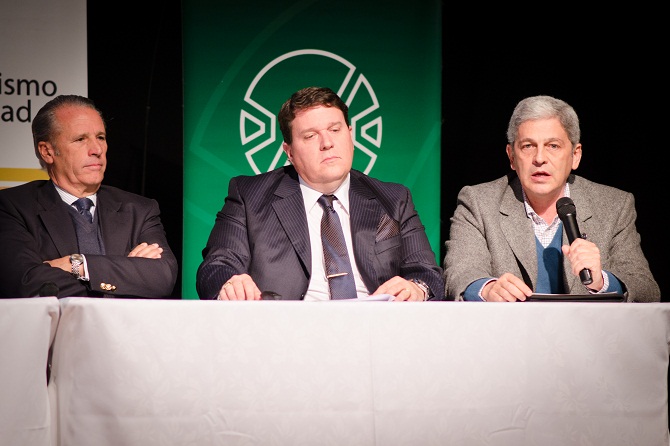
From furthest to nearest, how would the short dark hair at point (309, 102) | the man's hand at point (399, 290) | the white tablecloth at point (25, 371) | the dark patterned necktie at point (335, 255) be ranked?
the short dark hair at point (309, 102) < the dark patterned necktie at point (335, 255) < the man's hand at point (399, 290) < the white tablecloth at point (25, 371)

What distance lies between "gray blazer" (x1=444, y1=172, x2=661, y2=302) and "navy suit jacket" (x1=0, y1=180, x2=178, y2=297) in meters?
1.14

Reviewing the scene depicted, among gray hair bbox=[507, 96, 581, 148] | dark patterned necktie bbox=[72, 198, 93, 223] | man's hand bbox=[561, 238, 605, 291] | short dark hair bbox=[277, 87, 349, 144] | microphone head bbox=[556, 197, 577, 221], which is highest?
short dark hair bbox=[277, 87, 349, 144]

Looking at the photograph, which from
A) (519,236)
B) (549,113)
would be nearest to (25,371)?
(519,236)

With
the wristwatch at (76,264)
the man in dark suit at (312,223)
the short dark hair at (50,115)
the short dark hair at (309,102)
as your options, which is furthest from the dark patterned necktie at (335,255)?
the short dark hair at (50,115)

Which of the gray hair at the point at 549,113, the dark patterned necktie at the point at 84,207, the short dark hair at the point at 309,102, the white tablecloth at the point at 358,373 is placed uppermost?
the short dark hair at the point at 309,102

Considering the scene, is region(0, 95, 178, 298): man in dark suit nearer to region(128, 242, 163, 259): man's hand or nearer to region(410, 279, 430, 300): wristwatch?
region(128, 242, 163, 259): man's hand

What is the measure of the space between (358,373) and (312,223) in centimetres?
128

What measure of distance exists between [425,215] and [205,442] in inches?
85.2

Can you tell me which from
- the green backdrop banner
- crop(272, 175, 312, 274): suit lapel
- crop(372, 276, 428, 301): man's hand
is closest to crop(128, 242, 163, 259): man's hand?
crop(272, 175, 312, 274): suit lapel

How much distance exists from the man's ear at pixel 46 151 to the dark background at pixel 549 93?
51 cm

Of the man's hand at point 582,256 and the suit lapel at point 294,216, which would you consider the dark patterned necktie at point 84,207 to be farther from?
the man's hand at point 582,256

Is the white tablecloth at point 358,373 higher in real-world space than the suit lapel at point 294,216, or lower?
lower

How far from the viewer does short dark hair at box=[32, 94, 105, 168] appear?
10.2ft

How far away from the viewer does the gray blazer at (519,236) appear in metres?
2.88
